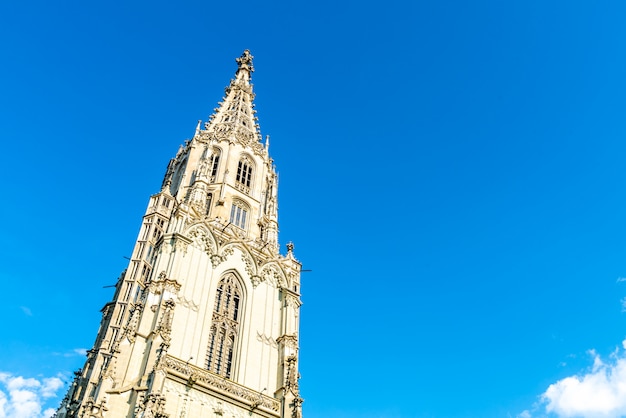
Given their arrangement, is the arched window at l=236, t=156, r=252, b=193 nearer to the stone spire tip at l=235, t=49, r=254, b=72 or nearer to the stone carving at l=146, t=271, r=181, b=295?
the stone carving at l=146, t=271, r=181, b=295

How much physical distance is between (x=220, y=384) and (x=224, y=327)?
4767 millimetres

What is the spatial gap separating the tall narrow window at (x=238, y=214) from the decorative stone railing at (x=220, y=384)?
15.7 metres

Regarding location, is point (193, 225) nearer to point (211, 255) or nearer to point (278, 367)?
point (211, 255)

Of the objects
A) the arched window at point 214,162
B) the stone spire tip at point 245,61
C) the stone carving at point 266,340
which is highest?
the stone spire tip at point 245,61

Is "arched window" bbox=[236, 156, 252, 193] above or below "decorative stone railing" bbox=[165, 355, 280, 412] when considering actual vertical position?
above

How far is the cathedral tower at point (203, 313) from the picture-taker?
29.1 m

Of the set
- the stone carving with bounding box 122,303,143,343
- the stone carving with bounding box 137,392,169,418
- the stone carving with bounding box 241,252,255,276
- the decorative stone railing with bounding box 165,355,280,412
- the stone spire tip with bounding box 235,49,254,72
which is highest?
the stone spire tip with bounding box 235,49,254,72

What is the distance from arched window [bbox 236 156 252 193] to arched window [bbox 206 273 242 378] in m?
11.8

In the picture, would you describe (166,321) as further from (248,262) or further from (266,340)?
(248,262)

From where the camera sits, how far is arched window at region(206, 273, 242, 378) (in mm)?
33750

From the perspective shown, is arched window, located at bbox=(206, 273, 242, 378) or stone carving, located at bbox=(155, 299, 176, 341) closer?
stone carving, located at bbox=(155, 299, 176, 341)

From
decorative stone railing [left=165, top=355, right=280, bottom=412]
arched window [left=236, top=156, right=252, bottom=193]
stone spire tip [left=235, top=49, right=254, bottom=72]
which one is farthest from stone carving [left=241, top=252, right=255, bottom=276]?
stone spire tip [left=235, top=49, right=254, bottom=72]

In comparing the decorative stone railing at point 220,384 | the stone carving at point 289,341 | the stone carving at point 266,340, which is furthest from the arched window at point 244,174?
the decorative stone railing at point 220,384

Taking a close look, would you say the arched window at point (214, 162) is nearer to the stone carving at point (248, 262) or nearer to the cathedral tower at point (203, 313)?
the cathedral tower at point (203, 313)
